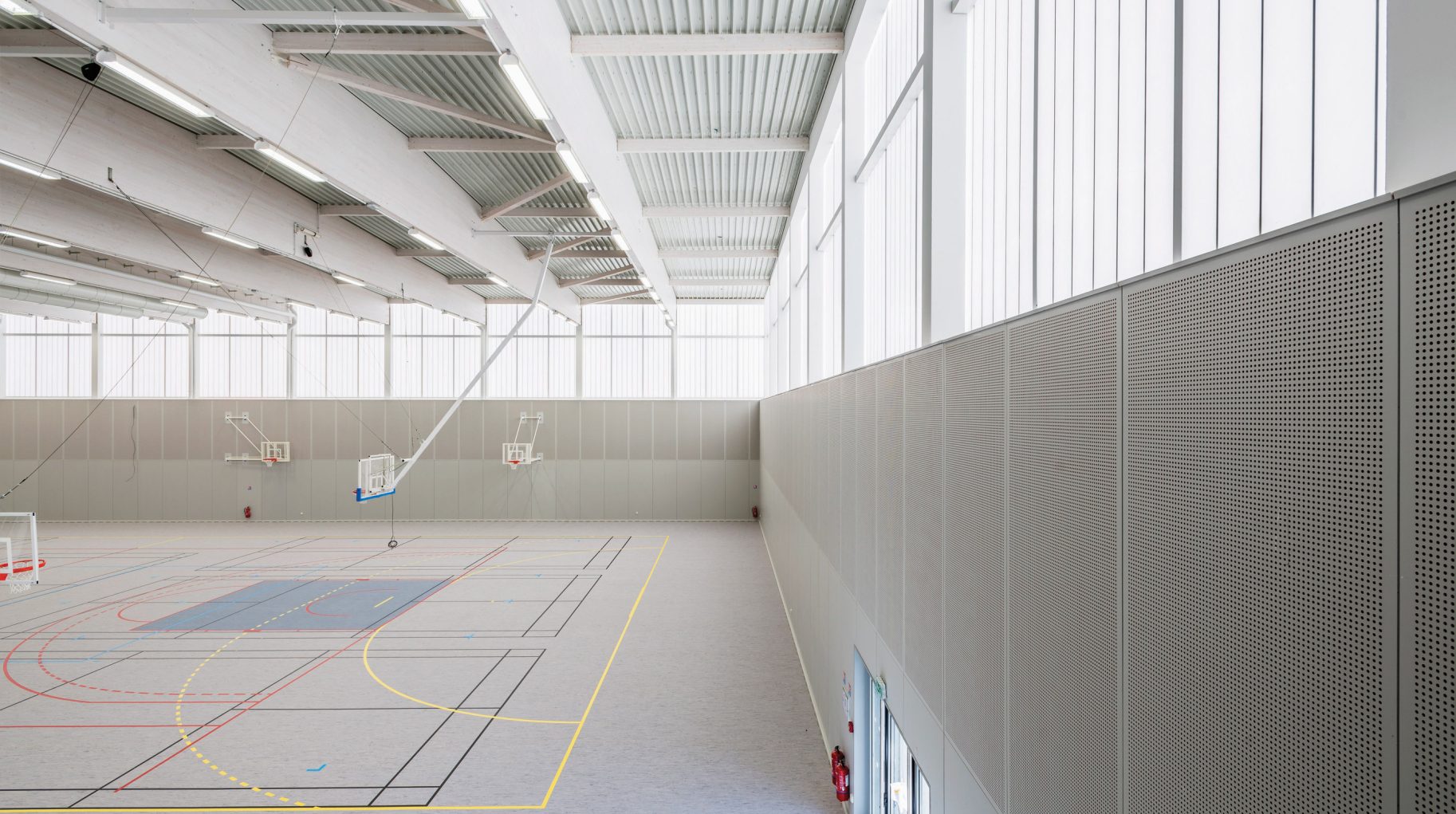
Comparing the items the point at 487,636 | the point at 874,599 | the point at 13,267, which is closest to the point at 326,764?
the point at 487,636

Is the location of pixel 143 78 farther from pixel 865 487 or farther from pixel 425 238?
pixel 865 487

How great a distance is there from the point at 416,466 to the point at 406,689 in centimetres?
1975

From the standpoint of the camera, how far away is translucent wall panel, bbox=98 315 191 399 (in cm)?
2941

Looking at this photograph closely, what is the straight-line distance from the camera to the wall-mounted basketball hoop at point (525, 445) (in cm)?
2894

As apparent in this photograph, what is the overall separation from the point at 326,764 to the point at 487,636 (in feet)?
17.5

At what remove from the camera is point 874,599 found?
6.92 meters

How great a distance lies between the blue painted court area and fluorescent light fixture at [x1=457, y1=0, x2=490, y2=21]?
12.6m

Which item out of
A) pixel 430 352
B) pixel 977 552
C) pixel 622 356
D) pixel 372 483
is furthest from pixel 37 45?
pixel 622 356

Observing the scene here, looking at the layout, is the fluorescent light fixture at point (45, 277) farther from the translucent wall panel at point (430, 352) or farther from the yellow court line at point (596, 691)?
A: the yellow court line at point (596, 691)

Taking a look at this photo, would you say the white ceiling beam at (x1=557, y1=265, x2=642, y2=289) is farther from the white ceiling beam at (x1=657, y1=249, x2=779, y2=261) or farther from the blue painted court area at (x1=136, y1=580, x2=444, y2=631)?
the blue painted court area at (x1=136, y1=580, x2=444, y2=631)

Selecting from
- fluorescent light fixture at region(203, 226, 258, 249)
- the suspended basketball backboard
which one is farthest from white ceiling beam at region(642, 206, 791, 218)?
the suspended basketball backboard

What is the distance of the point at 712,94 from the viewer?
12.9 m

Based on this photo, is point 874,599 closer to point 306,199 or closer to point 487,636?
point 487,636

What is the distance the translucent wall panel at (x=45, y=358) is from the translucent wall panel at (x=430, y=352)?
39.9ft
